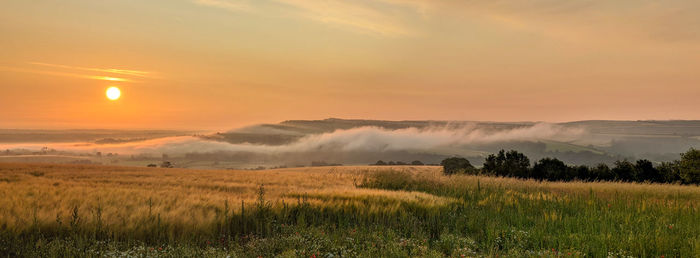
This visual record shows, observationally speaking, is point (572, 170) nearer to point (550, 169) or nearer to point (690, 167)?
point (550, 169)

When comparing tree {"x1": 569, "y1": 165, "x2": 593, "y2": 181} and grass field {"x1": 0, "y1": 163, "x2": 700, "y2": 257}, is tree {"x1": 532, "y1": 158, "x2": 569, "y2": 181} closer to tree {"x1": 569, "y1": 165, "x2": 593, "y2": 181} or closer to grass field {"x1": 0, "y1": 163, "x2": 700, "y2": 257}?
tree {"x1": 569, "y1": 165, "x2": 593, "y2": 181}

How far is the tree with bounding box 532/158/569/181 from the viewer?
4303 cm

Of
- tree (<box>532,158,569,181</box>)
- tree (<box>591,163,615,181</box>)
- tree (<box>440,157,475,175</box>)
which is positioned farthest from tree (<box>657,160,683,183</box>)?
tree (<box>440,157,475,175</box>)

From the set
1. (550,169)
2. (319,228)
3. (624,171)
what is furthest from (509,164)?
(319,228)

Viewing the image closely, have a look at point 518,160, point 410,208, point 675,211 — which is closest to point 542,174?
point 518,160

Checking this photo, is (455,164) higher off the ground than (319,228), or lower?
lower

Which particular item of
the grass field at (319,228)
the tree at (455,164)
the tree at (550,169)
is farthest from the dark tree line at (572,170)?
the grass field at (319,228)

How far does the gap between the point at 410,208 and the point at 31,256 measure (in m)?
11.0

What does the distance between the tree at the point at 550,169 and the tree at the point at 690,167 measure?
361 inches

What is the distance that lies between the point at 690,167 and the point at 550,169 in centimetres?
1106

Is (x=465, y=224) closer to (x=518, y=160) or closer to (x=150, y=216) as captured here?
(x=150, y=216)

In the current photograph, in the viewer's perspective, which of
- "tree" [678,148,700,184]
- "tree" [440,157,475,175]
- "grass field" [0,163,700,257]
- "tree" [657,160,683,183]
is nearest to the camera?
"grass field" [0,163,700,257]

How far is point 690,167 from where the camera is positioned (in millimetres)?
39250

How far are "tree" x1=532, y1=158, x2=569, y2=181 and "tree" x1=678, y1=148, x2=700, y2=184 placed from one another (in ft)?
30.1
